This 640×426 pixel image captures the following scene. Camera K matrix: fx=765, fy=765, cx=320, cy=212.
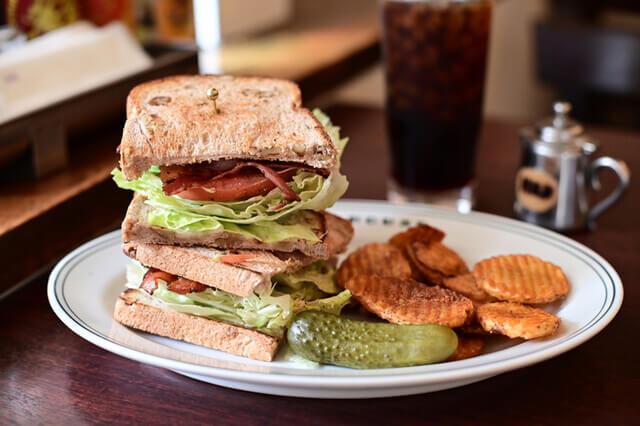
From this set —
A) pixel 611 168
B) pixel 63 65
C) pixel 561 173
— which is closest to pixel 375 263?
pixel 561 173

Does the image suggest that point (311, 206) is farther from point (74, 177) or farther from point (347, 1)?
point (347, 1)

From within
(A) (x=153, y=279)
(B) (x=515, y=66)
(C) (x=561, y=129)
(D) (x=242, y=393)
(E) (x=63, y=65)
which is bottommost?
(B) (x=515, y=66)

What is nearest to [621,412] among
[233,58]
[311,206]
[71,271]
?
[311,206]

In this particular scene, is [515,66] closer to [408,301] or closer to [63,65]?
[63,65]

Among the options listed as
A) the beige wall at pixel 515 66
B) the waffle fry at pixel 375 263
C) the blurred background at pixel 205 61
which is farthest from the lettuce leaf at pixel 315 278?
the beige wall at pixel 515 66

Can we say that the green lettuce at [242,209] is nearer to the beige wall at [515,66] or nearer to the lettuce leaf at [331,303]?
the lettuce leaf at [331,303]

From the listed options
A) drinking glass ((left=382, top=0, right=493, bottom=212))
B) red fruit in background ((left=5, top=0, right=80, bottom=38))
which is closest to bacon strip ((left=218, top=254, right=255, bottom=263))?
drinking glass ((left=382, top=0, right=493, bottom=212))

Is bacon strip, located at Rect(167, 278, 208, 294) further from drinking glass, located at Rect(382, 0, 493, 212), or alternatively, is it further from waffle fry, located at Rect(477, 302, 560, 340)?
drinking glass, located at Rect(382, 0, 493, 212)
